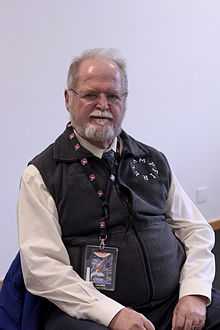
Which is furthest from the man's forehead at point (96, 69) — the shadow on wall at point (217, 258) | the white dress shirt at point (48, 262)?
the shadow on wall at point (217, 258)

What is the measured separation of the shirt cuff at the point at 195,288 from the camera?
1.61 metres

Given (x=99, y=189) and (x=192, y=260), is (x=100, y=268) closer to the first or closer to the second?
(x=99, y=189)

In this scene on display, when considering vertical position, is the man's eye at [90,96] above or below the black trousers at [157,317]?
above

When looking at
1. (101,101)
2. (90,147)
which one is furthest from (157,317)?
(101,101)

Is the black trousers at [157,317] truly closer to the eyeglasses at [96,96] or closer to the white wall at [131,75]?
the eyeglasses at [96,96]

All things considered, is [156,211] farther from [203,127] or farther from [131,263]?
[203,127]

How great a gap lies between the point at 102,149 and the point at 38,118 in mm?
1155

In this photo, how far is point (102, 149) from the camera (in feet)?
5.42

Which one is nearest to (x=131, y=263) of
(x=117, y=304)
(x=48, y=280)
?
(x=117, y=304)

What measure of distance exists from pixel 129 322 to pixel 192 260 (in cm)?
37

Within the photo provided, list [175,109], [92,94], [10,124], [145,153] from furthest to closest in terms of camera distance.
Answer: [175,109]
[10,124]
[145,153]
[92,94]

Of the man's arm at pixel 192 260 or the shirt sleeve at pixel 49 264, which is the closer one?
the shirt sleeve at pixel 49 264

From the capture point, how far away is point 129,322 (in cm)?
143

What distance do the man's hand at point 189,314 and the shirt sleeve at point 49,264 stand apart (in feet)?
0.66
